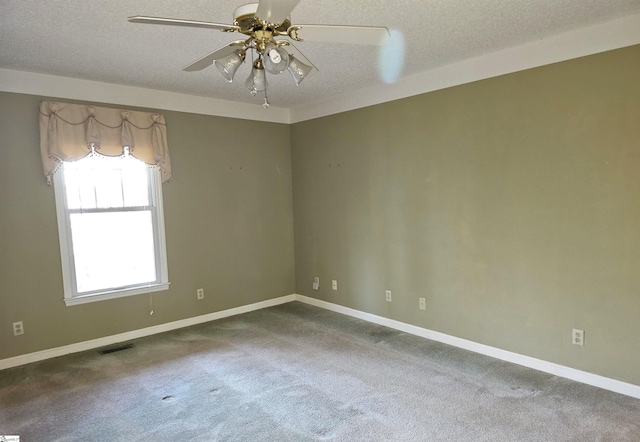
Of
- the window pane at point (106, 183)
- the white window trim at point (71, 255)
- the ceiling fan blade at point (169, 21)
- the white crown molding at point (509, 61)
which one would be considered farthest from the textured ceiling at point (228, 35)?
the white window trim at point (71, 255)

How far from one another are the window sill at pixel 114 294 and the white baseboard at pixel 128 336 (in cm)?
39

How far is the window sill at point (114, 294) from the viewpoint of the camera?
366 centimetres

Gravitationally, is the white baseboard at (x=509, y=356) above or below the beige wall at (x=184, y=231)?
below

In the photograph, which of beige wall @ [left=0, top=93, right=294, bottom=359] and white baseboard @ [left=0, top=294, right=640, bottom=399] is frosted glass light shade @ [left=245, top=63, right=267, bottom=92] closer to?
beige wall @ [left=0, top=93, right=294, bottom=359]

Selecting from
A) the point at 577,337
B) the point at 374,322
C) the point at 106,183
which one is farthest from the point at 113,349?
the point at 577,337

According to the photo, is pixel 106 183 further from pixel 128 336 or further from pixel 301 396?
pixel 301 396

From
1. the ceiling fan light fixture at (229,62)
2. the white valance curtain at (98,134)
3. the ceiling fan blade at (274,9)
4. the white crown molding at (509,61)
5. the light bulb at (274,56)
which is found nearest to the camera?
the ceiling fan blade at (274,9)

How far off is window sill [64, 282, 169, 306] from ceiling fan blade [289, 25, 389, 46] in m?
3.22

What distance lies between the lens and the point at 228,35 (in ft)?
8.80

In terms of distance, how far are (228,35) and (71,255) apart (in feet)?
8.28

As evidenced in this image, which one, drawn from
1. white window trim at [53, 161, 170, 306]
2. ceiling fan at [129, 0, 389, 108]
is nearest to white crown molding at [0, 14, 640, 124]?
white window trim at [53, 161, 170, 306]

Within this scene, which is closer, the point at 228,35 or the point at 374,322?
the point at 228,35

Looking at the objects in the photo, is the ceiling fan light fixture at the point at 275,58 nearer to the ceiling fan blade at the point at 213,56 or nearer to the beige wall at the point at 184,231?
the ceiling fan blade at the point at 213,56

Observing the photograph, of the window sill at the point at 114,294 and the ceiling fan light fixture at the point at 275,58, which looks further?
the window sill at the point at 114,294
